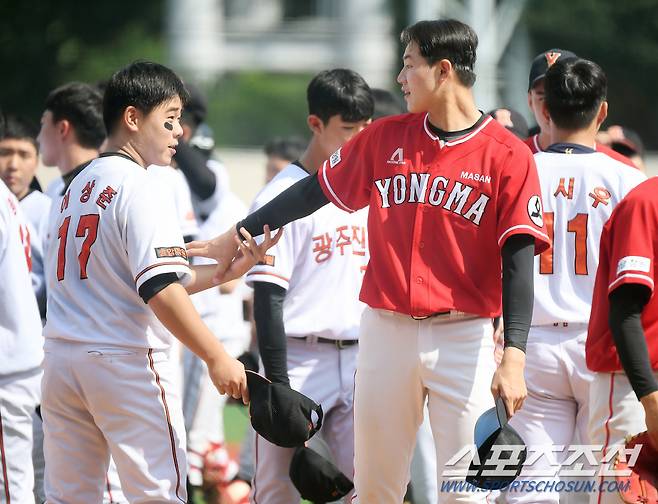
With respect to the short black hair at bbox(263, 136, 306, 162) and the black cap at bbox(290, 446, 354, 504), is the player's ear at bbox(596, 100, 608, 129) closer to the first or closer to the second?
the black cap at bbox(290, 446, 354, 504)

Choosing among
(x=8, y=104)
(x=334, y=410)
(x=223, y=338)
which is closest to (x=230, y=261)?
(x=334, y=410)

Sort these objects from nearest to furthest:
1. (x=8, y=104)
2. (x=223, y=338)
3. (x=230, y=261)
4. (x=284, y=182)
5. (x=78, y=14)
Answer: (x=230, y=261) → (x=284, y=182) → (x=223, y=338) → (x=8, y=104) → (x=78, y=14)

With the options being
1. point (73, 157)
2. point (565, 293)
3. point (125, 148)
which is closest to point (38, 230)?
point (73, 157)

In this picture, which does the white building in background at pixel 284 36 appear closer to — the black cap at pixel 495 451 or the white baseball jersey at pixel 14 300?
the white baseball jersey at pixel 14 300

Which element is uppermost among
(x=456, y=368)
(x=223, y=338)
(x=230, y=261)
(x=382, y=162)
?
(x=382, y=162)

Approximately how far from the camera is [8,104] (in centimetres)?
3127

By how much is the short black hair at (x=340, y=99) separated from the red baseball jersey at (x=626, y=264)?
5.36 ft

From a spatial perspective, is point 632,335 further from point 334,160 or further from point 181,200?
point 181,200

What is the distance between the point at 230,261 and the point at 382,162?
84 cm

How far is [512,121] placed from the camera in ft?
21.6

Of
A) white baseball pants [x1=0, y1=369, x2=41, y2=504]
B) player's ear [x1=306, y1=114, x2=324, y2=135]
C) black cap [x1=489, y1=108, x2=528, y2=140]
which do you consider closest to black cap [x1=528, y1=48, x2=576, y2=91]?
black cap [x1=489, y1=108, x2=528, y2=140]

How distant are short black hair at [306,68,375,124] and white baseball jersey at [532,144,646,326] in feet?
3.20

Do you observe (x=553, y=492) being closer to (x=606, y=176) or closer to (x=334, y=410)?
(x=334, y=410)

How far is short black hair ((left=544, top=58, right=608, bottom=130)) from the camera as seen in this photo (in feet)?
17.6
